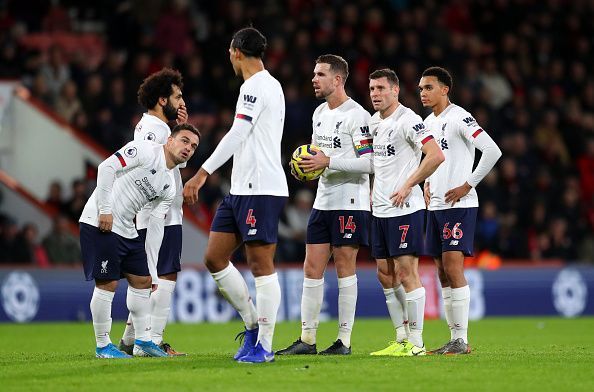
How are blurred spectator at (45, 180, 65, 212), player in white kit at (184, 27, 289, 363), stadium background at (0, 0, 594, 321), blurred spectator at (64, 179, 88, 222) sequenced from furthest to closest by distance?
blurred spectator at (45, 180, 65, 212) < stadium background at (0, 0, 594, 321) < blurred spectator at (64, 179, 88, 222) < player in white kit at (184, 27, 289, 363)

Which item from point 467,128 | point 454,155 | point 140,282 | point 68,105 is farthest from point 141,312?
point 68,105

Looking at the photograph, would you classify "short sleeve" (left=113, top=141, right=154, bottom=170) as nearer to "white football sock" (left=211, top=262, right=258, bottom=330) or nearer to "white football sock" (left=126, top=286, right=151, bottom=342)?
"white football sock" (left=126, top=286, right=151, bottom=342)

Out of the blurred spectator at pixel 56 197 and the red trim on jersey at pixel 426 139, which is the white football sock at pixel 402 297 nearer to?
the red trim on jersey at pixel 426 139

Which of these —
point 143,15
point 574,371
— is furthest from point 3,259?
point 574,371

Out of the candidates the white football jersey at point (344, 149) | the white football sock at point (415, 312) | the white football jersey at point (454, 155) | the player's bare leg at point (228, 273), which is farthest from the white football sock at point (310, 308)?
the white football jersey at point (454, 155)

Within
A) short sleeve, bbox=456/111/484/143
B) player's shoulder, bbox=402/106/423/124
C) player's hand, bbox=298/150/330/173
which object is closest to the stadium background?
short sleeve, bbox=456/111/484/143

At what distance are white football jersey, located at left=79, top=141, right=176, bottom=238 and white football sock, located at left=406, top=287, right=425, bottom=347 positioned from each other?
2.40 metres

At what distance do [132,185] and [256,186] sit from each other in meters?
1.46

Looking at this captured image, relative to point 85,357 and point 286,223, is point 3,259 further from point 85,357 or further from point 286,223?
point 85,357

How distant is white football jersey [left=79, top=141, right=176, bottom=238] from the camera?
9.69m

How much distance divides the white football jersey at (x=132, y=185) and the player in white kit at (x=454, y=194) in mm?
2582

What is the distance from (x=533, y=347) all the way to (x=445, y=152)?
2.45 metres

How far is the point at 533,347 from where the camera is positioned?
38.0 ft

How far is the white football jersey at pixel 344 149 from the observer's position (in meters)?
10.2
